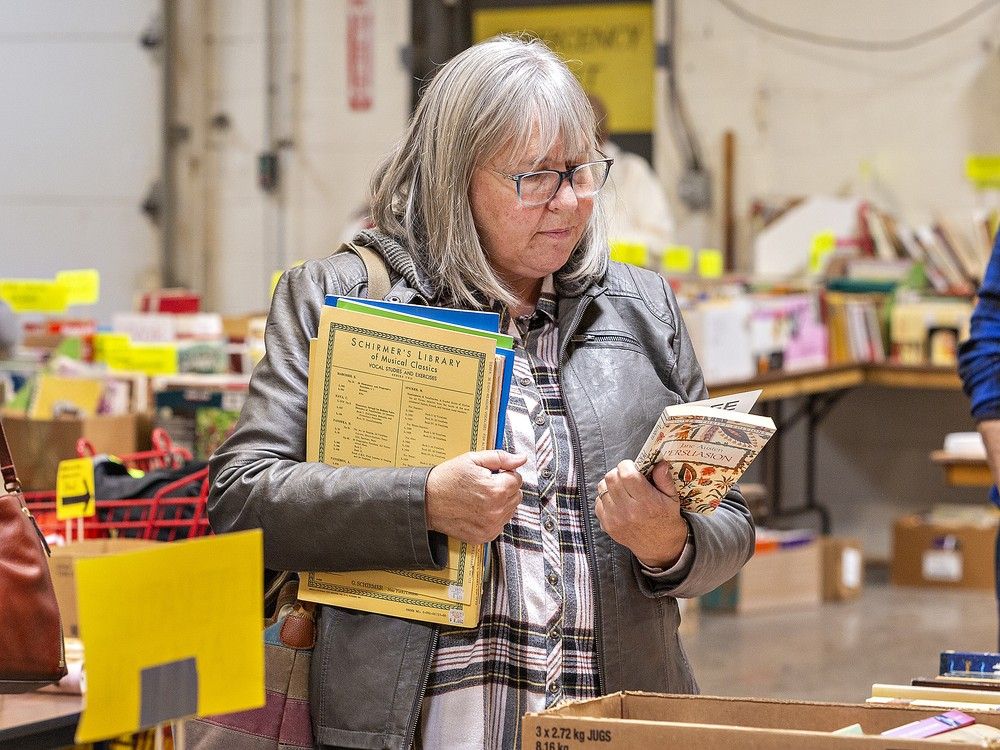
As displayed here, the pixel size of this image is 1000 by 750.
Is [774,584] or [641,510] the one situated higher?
[641,510]

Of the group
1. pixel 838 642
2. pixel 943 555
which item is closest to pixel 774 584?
pixel 838 642

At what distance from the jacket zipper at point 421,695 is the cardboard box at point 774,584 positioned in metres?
4.31

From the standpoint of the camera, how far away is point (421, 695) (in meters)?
1.70

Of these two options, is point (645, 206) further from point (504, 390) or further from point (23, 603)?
point (23, 603)

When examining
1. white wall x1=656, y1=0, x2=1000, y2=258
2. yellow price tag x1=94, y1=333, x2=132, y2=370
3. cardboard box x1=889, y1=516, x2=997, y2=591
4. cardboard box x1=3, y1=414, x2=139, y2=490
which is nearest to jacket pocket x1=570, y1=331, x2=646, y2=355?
cardboard box x1=3, y1=414, x2=139, y2=490

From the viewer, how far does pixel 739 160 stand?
8039 mm

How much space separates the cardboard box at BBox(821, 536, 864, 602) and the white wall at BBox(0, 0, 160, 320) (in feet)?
14.6

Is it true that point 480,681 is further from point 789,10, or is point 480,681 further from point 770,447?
point 789,10

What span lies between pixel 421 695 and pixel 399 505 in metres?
0.23

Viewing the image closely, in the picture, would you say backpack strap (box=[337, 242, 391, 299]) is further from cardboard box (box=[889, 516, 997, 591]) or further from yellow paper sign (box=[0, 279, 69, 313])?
cardboard box (box=[889, 516, 997, 591])

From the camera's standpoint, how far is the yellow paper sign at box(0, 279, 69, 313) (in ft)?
13.5

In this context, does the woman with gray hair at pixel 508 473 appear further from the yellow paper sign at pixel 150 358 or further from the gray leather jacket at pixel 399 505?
the yellow paper sign at pixel 150 358

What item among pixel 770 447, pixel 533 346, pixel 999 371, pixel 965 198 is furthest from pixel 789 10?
pixel 533 346

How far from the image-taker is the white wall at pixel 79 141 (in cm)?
776
